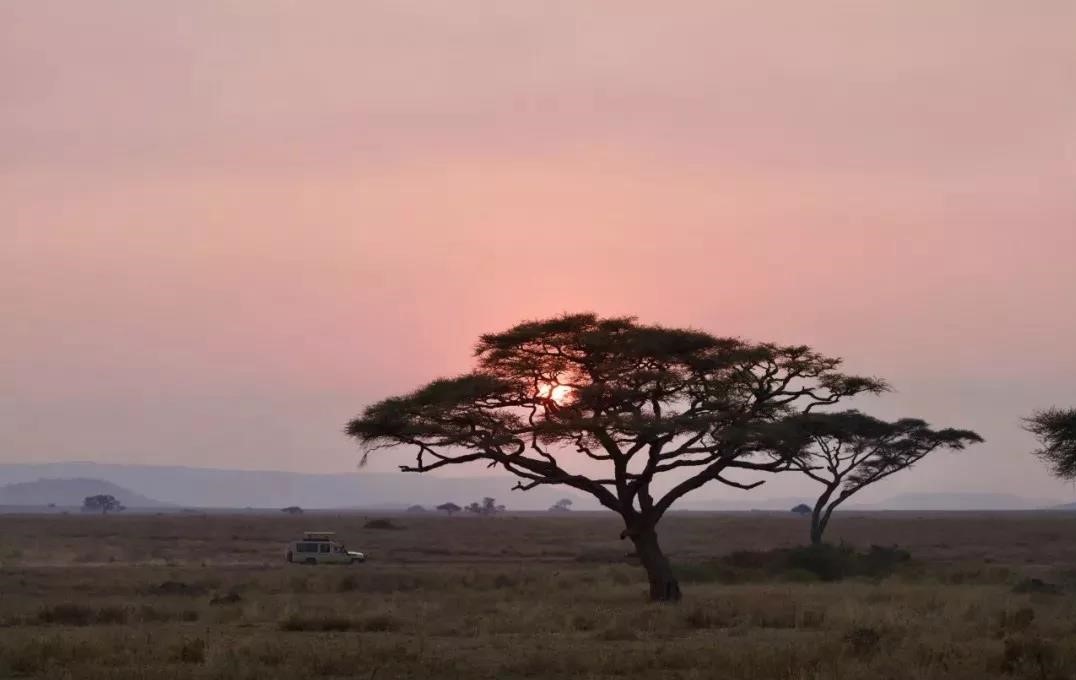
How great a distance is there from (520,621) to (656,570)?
8.24 m

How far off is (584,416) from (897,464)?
37.8 metres

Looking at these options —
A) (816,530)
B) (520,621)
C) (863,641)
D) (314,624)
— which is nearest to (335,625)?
(314,624)

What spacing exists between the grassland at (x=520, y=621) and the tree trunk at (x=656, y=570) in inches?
41.2

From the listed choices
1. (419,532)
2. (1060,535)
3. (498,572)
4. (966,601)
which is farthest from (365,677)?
(1060,535)

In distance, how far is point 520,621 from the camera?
32031 mm

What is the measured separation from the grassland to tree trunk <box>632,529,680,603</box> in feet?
3.44

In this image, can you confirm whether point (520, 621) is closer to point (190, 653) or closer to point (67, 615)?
point (190, 653)

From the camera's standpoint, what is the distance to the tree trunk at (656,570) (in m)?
39.2

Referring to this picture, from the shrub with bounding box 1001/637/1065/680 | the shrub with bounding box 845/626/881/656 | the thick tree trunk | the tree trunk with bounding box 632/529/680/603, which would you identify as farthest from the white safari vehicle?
the shrub with bounding box 1001/637/1065/680

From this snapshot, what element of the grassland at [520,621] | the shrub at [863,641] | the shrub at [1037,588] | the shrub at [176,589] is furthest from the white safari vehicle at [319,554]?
the shrub at [863,641]

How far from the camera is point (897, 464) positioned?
7175 centimetres

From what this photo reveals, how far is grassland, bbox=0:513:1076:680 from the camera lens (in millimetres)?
22484

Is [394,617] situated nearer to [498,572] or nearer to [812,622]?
[812,622]

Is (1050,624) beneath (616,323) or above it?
beneath
